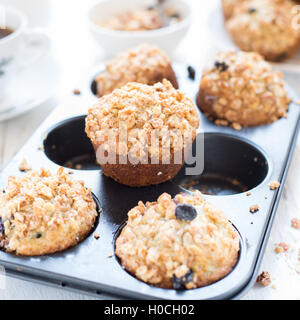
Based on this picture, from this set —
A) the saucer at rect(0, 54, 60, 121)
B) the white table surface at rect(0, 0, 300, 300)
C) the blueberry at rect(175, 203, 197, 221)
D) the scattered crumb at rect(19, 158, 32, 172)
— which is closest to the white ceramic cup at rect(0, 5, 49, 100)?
the saucer at rect(0, 54, 60, 121)

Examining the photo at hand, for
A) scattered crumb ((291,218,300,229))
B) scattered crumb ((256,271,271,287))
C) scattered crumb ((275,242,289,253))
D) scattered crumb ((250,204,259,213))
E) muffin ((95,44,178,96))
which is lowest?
scattered crumb ((291,218,300,229))

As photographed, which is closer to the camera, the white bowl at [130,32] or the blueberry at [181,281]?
the blueberry at [181,281]

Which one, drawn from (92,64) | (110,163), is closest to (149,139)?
(110,163)

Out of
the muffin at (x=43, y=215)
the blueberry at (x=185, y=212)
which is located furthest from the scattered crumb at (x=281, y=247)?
the muffin at (x=43, y=215)

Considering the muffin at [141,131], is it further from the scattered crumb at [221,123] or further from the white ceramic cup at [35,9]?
the white ceramic cup at [35,9]

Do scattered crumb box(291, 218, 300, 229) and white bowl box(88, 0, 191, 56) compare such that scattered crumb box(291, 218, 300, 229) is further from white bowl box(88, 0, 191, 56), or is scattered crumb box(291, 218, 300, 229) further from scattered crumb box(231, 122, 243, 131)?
white bowl box(88, 0, 191, 56)
